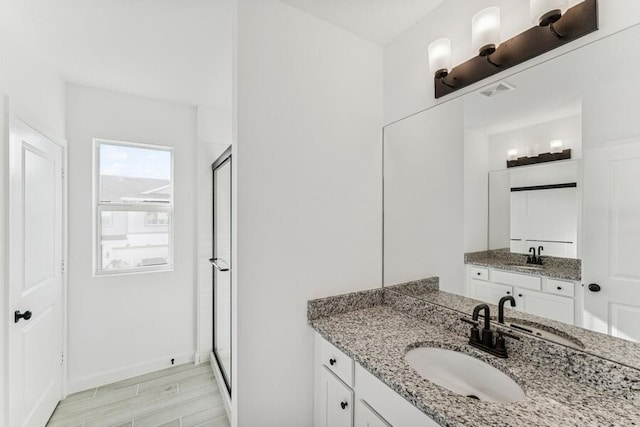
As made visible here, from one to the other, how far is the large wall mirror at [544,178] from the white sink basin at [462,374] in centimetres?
33

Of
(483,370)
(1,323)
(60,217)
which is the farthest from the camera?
(60,217)

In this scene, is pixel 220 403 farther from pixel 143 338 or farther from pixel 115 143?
pixel 115 143

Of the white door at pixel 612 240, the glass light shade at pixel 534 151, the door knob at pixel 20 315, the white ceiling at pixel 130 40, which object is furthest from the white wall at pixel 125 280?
the white door at pixel 612 240

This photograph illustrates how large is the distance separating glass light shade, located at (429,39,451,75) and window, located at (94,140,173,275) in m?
2.46

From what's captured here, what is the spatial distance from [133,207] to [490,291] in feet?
9.68

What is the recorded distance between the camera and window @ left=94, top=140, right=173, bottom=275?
253 cm

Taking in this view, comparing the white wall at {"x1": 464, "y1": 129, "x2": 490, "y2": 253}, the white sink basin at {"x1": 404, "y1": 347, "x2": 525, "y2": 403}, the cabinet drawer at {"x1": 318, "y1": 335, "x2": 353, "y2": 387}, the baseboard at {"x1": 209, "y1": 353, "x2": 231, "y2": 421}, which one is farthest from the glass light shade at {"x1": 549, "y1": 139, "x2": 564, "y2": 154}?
the baseboard at {"x1": 209, "y1": 353, "x2": 231, "y2": 421}

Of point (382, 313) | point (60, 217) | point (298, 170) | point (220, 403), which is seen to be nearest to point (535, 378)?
point (382, 313)

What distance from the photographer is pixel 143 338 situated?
8.57 feet

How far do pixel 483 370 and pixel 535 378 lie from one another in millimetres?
181

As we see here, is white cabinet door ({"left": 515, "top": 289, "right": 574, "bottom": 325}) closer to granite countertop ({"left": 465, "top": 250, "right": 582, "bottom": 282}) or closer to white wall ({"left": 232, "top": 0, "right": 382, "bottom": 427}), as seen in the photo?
granite countertop ({"left": 465, "top": 250, "right": 582, "bottom": 282})

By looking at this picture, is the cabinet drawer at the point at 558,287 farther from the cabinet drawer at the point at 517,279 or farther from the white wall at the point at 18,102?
the white wall at the point at 18,102

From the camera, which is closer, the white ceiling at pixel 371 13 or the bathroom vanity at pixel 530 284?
the bathroom vanity at pixel 530 284

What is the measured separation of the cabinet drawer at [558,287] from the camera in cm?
Answer: 105
